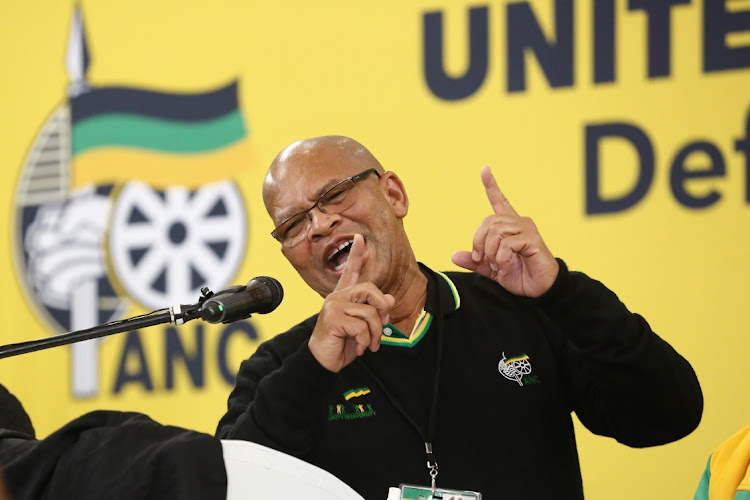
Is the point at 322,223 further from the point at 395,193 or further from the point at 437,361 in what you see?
the point at 437,361

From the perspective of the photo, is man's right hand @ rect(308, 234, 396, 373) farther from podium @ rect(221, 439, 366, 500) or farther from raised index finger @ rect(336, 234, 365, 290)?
podium @ rect(221, 439, 366, 500)

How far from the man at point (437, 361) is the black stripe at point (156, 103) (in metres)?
1.51

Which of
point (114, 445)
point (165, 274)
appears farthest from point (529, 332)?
point (165, 274)

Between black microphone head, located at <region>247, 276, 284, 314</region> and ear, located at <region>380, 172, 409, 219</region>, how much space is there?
635 millimetres

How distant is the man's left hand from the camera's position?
5.57ft

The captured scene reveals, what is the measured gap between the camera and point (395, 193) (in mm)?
2084

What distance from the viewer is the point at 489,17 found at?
10.1ft

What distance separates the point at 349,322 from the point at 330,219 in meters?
0.35

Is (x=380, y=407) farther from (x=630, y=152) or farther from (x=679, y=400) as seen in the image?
(x=630, y=152)

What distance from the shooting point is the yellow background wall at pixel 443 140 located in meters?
2.78

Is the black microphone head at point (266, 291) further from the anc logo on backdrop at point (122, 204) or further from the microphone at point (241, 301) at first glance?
the anc logo on backdrop at point (122, 204)

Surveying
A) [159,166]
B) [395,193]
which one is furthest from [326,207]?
[159,166]

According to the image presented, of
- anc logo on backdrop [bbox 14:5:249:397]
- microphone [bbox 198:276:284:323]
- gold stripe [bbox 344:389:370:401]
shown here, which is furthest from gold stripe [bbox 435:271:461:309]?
anc logo on backdrop [bbox 14:5:249:397]

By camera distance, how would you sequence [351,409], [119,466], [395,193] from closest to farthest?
[119,466], [351,409], [395,193]
